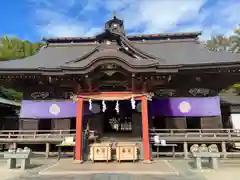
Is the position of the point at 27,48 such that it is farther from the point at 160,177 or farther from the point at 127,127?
the point at 160,177

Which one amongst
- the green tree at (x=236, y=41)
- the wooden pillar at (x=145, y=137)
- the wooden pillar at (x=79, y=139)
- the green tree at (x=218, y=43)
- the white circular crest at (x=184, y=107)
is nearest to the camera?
the wooden pillar at (x=145, y=137)

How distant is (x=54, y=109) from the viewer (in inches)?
499

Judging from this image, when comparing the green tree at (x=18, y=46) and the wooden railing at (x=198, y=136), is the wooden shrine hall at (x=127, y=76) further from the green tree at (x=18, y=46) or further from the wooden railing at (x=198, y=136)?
the green tree at (x=18, y=46)

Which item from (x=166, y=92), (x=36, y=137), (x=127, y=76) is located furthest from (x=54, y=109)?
(x=166, y=92)

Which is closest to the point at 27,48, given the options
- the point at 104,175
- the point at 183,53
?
the point at 183,53

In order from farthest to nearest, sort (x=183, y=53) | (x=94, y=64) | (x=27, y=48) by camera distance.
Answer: (x=27, y=48) < (x=183, y=53) < (x=94, y=64)

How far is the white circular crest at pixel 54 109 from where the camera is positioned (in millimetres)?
12610

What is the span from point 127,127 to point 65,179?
10.2 meters

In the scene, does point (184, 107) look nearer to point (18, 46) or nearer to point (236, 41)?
point (18, 46)

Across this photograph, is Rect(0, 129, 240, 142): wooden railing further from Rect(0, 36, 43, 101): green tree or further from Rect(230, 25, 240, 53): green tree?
Rect(230, 25, 240, 53): green tree

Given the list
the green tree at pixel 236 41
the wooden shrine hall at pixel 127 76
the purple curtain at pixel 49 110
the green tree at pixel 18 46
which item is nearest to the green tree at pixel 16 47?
the green tree at pixel 18 46

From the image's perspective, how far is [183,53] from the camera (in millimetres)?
15008

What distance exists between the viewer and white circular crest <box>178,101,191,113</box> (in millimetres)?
12188

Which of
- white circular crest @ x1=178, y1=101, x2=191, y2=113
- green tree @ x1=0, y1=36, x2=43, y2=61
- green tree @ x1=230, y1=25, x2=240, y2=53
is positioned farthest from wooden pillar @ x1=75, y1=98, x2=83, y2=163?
green tree @ x1=230, y1=25, x2=240, y2=53
